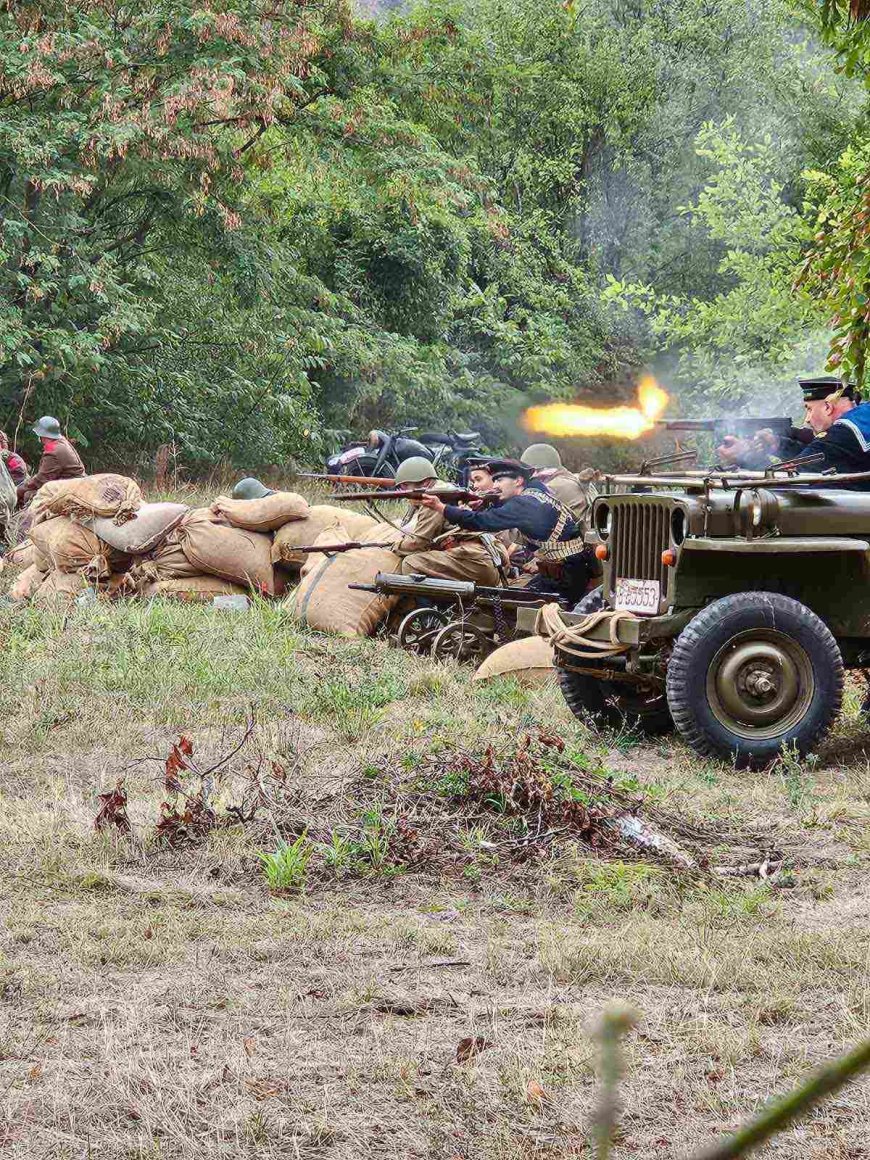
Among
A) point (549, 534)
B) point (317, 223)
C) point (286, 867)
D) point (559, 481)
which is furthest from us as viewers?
point (317, 223)

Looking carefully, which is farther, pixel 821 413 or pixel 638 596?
pixel 821 413

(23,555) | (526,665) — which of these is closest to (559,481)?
(526,665)

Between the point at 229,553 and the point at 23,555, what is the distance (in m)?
2.21

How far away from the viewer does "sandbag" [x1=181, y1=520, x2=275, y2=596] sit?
38.4 feet

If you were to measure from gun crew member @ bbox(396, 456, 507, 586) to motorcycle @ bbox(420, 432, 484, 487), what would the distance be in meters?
8.84

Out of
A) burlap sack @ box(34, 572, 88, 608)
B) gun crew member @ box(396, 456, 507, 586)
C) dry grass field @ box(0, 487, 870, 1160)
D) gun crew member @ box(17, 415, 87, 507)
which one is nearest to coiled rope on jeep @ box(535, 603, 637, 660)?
dry grass field @ box(0, 487, 870, 1160)

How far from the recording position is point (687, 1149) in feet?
10.2

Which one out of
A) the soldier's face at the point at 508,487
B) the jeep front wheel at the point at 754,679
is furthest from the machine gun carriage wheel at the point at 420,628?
the jeep front wheel at the point at 754,679

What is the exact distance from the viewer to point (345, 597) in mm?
10680

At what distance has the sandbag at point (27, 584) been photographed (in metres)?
12.0

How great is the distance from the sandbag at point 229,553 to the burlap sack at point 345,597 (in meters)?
0.82

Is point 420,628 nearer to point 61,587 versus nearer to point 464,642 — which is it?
point 464,642

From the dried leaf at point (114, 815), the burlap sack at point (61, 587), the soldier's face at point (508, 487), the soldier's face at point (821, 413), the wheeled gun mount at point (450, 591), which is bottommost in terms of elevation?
the dried leaf at point (114, 815)

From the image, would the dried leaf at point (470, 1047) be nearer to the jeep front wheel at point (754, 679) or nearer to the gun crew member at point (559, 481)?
the jeep front wheel at point (754, 679)
